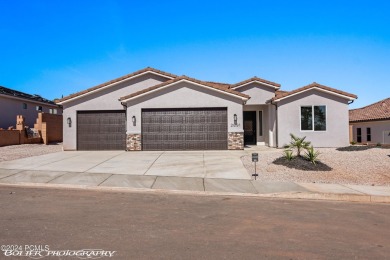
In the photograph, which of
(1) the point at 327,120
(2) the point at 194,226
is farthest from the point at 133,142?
(2) the point at 194,226

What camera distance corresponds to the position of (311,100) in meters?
19.3

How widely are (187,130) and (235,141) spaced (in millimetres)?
3011

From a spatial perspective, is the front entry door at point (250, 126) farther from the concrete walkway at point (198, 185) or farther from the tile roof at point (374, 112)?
the tile roof at point (374, 112)

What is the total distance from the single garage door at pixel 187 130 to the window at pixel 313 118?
5288mm

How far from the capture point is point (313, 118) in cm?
1936

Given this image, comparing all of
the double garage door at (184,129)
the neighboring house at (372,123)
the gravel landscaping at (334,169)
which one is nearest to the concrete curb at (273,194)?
the gravel landscaping at (334,169)

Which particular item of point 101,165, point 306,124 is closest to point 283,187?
point 101,165

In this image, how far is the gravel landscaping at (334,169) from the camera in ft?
35.6

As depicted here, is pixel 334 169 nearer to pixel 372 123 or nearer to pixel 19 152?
pixel 19 152

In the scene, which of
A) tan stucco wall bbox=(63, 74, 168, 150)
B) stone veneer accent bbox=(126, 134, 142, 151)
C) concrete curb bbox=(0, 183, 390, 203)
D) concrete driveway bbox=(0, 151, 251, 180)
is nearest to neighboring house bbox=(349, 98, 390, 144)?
concrete driveway bbox=(0, 151, 251, 180)

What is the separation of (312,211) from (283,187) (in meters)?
2.43

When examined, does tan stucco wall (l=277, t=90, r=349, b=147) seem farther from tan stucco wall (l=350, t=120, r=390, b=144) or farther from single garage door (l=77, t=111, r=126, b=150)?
tan stucco wall (l=350, t=120, r=390, b=144)

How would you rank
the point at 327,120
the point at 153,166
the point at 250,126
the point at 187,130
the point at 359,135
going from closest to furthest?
1. the point at 153,166
2. the point at 187,130
3. the point at 327,120
4. the point at 250,126
5. the point at 359,135

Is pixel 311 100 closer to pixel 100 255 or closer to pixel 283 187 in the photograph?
pixel 283 187
